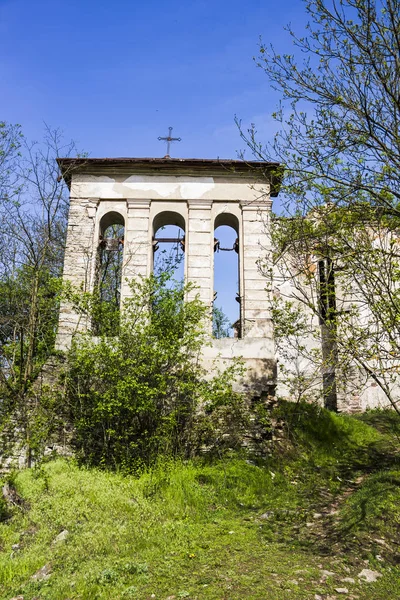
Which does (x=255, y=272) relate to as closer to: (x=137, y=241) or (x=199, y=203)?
(x=199, y=203)

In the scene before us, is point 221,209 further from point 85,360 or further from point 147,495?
point 147,495

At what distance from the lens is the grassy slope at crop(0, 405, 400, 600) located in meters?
4.37

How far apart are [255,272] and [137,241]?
258 cm

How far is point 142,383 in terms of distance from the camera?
818 cm

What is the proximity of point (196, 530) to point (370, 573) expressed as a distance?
2009 mm

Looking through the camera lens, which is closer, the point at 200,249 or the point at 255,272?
the point at 255,272

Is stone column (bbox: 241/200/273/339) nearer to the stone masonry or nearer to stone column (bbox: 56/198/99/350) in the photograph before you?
the stone masonry

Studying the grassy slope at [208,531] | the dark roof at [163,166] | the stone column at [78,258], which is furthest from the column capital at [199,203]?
the grassy slope at [208,531]

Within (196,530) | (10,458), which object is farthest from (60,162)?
(196,530)

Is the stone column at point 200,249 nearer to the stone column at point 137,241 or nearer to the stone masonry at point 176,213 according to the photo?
the stone masonry at point 176,213

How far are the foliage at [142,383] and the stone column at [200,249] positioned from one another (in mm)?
796

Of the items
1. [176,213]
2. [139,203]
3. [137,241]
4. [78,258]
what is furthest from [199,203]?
[78,258]

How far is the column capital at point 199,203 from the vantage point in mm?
10445

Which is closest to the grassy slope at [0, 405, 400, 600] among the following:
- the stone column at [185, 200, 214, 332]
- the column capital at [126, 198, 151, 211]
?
the stone column at [185, 200, 214, 332]
